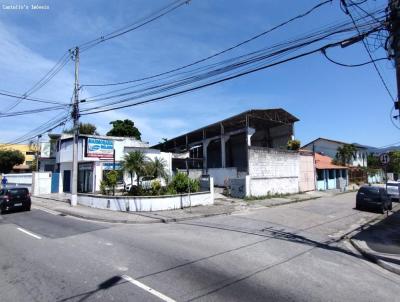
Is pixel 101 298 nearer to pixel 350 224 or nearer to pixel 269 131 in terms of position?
pixel 350 224

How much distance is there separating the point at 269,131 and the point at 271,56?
2710 cm

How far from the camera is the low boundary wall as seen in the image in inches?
699

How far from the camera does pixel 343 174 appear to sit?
→ 40.2m

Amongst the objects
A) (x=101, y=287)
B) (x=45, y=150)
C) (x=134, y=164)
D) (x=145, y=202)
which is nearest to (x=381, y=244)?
(x=101, y=287)

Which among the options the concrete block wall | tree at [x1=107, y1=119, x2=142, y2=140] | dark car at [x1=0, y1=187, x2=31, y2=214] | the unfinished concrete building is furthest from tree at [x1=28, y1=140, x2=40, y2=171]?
the concrete block wall

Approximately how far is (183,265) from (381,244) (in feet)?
24.5

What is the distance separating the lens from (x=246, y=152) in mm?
30172

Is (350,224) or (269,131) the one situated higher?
(269,131)

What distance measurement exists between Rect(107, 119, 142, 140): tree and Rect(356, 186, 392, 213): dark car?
40.2 m

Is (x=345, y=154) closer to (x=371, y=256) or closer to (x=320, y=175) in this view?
(x=320, y=175)

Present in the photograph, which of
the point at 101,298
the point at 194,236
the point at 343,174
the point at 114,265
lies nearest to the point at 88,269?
the point at 114,265

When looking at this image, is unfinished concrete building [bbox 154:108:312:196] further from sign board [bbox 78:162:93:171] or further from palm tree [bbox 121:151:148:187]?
sign board [bbox 78:162:93:171]

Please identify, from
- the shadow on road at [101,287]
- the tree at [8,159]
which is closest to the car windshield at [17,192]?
the shadow on road at [101,287]

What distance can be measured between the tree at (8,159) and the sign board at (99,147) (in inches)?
1626
